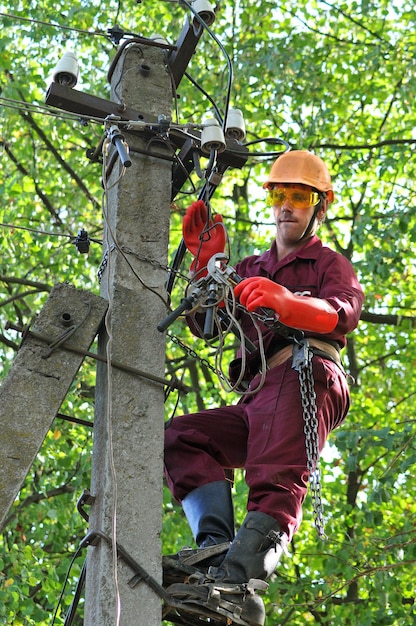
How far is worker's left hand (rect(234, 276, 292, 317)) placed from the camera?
379cm

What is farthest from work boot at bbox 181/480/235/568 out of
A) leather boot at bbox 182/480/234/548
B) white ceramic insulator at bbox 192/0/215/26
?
white ceramic insulator at bbox 192/0/215/26

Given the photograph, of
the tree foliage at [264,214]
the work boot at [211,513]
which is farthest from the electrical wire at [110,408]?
the tree foliage at [264,214]

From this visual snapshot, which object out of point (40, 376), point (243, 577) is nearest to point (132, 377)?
point (40, 376)

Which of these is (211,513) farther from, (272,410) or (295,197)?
(295,197)

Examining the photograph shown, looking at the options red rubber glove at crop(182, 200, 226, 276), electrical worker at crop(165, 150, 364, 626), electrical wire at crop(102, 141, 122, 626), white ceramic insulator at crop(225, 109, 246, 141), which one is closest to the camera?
electrical wire at crop(102, 141, 122, 626)

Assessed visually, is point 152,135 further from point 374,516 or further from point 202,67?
point 202,67

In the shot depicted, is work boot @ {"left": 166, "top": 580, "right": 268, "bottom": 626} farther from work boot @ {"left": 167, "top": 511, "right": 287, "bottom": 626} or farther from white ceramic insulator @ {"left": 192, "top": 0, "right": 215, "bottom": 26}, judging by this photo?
white ceramic insulator @ {"left": 192, "top": 0, "right": 215, "bottom": 26}

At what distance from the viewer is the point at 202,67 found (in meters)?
10.3

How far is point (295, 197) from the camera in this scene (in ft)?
15.3

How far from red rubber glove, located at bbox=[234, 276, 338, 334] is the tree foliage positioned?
4.10 meters

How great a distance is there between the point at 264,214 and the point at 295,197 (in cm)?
623

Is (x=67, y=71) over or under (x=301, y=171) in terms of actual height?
under

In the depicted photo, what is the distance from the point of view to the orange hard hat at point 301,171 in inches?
184

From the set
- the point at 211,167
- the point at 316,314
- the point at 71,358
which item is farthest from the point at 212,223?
the point at 71,358
